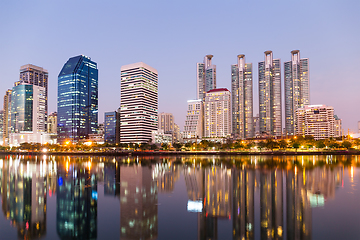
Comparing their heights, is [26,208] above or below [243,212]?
below

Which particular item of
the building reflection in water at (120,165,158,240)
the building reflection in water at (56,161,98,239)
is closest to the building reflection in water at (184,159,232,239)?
the building reflection in water at (120,165,158,240)

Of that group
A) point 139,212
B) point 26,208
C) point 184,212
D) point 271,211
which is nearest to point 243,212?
point 271,211

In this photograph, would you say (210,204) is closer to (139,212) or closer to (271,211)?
(271,211)

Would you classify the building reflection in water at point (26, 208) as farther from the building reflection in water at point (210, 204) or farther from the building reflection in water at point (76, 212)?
the building reflection in water at point (210, 204)

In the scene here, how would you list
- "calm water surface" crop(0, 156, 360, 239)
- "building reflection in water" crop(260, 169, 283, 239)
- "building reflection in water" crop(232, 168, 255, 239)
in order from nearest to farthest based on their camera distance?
"building reflection in water" crop(260, 169, 283, 239) < "building reflection in water" crop(232, 168, 255, 239) < "calm water surface" crop(0, 156, 360, 239)

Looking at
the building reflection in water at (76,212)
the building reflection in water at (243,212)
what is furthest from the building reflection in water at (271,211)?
the building reflection in water at (76,212)

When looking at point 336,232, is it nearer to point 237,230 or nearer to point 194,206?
point 237,230

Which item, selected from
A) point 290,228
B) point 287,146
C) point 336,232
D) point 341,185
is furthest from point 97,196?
point 287,146

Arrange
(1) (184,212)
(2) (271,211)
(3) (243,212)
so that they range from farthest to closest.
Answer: (1) (184,212)
(2) (271,211)
(3) (243,212)

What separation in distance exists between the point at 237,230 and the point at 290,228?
3.26 m

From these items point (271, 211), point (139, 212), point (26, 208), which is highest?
point (271, 211)

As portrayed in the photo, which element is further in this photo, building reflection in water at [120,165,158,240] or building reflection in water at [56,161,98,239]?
building reflection in water at [56,161,98,239]

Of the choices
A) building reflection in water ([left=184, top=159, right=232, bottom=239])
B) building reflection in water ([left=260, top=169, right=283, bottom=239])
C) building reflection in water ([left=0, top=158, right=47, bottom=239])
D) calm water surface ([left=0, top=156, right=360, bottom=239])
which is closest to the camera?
building reflection in water ([left=260, top=169, right=283, bottom=239])

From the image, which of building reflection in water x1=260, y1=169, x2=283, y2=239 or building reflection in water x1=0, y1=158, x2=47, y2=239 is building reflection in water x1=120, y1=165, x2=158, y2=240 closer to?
building reflection in water x1=0, y1=158, x2=47, y2=239
